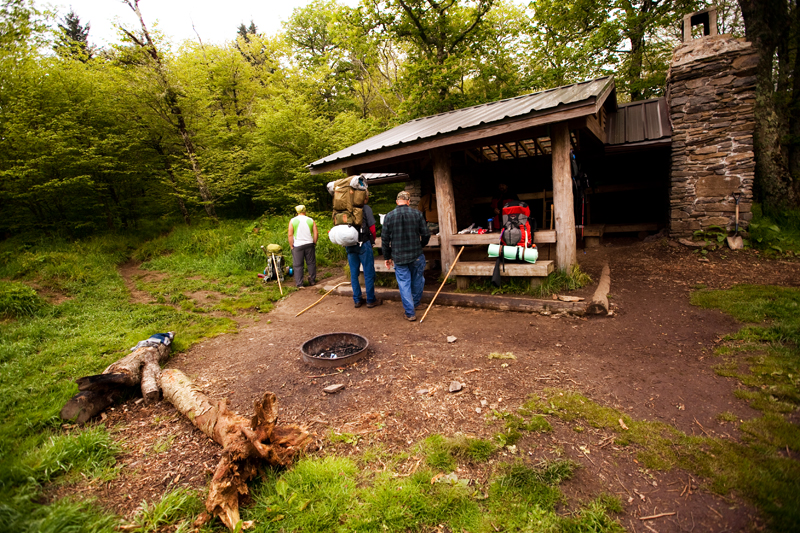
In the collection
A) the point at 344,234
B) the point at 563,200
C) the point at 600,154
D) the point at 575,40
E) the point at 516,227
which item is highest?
the point at 575,40

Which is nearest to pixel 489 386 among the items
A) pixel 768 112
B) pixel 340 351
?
pixel 340 351

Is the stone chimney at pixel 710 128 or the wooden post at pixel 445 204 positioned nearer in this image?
the wooden post at pixel 445 204

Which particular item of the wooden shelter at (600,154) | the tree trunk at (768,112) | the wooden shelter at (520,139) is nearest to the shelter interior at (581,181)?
the wooden shelter at (600,154)

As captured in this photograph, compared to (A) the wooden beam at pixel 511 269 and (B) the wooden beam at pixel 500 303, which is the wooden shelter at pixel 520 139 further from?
(B) the wooden beam at pixel 500 303

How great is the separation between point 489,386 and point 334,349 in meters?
2.10

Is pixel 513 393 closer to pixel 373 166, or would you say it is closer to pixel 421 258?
pixel 421 258

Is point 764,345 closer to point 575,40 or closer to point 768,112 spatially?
point 768,112

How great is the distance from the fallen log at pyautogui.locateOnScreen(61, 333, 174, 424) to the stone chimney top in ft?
40.0

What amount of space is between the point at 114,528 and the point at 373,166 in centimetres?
730

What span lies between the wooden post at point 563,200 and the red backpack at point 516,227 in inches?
20.0

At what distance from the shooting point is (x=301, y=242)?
8.40 m

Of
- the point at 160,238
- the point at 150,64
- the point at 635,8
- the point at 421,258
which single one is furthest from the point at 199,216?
the point at 635,8

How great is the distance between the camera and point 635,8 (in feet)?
44.3

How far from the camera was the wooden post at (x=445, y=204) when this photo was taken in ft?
22.7
